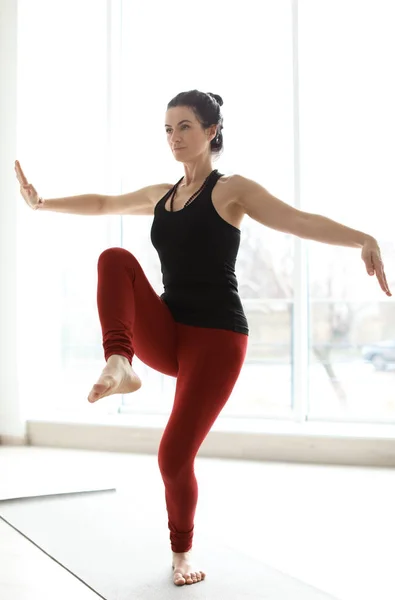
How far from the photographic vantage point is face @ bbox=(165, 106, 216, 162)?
2.32 m

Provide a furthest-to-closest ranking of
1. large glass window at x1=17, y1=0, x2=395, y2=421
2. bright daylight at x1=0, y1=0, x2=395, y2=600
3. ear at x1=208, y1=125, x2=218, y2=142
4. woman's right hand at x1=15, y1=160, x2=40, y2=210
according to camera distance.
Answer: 1. large glass window at x1=17, y1=0, x2=395, y2=421
2. bright daylight at x1=0, y1=0, x2=395, y2=600
3. woman's right hand at x1=15, y1=160, x2=40, y2=210
4. ear at x1=208, y1=125, x2=218, y2=142

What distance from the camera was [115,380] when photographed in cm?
188

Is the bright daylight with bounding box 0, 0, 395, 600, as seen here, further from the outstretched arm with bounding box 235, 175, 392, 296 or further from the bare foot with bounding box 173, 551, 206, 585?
the outstretched arm with bounding box 235, 175, 392, 296

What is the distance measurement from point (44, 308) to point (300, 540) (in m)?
2.59

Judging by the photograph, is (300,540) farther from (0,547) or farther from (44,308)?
(44,308)

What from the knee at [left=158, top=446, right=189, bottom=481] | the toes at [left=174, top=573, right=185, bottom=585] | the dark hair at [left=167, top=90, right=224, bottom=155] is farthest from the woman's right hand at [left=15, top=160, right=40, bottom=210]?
the toes at [left=174, top=573, right=185, bottom=585]

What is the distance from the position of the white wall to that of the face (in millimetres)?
2328

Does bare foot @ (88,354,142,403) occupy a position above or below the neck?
below

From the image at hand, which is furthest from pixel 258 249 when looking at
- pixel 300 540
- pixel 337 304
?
pixel 300 540

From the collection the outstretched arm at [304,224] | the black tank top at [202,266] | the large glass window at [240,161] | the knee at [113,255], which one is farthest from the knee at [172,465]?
the large glass window at [240,161]

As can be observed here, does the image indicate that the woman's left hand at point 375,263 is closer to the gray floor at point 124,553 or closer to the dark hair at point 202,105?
the dark hair at point 202,105

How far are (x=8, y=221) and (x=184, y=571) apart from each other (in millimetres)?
2859

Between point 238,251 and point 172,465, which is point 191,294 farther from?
point 238,251

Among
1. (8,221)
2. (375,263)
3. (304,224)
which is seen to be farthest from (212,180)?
(8,221)
